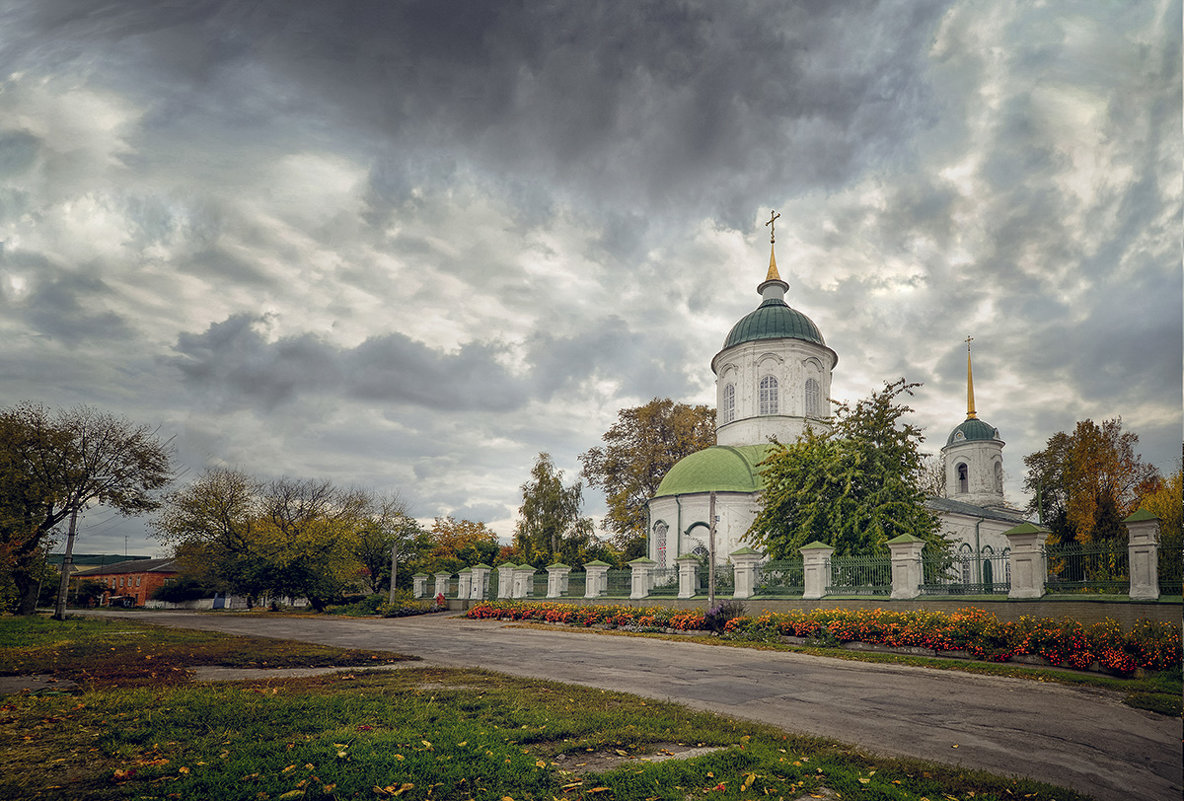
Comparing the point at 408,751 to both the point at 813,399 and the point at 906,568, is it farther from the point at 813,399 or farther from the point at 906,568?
the point at 813,399

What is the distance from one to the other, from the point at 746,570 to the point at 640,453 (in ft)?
74.0

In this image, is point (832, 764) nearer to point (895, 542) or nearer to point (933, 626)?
point (933, 626)

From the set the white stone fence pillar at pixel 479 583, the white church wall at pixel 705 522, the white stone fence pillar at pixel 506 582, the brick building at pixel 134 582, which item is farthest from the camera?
the brick building at pixel 134 582

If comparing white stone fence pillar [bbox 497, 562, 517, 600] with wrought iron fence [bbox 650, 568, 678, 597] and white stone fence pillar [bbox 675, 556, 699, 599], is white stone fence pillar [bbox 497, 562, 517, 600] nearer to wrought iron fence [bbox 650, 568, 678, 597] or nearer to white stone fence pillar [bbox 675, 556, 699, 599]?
wrought iron fence [bbox 650, 568, 678, 597]

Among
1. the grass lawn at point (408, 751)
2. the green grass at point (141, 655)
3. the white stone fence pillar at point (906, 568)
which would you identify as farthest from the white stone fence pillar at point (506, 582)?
the grass lawn at point (408, 751)

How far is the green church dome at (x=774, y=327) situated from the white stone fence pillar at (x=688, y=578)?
610 inches

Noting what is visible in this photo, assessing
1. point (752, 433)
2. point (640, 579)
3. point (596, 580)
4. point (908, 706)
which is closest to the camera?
point (908, 706)

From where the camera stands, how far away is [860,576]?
18.7 meters

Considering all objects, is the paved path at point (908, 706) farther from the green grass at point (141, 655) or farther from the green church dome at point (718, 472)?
the green church dome at point (718, 472)

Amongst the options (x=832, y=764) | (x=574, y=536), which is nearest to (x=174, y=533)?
(x=574, y=536)

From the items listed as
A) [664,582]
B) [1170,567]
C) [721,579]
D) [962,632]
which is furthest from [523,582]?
[1170,567]

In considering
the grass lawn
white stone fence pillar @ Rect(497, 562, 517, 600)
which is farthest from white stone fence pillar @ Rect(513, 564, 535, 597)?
the grass lawn

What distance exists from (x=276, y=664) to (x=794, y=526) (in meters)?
16.2

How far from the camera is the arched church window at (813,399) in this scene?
35.7 metres
